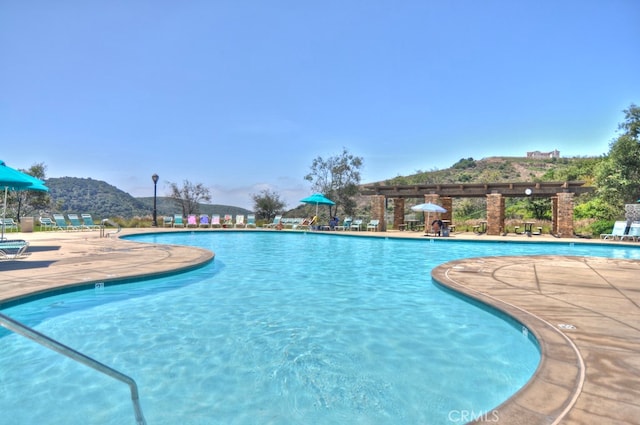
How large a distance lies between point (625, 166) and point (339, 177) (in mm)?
15726

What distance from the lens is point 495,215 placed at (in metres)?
17.9

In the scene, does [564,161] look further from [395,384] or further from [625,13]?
[395,384]

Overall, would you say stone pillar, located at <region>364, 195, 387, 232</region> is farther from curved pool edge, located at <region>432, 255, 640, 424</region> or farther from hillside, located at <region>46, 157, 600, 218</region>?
hillside, located at <region>46, 157, 600, 218</region>

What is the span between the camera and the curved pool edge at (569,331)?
83.0 inches

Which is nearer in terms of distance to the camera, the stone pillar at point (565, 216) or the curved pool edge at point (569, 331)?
the curved pool edge at point (569, 331)

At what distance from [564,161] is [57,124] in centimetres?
5239

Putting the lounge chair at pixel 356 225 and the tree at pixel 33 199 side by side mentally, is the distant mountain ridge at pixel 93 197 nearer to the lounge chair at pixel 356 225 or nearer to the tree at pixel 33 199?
the tree at pixel 33 199

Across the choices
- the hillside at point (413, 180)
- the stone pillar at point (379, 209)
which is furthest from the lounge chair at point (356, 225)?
the hillside at point (413, 180)

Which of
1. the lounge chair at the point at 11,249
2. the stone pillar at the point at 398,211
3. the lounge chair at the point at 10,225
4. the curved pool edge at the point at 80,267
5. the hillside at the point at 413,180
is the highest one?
the hillside at the point at 413,180

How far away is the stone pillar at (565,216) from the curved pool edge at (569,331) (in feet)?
32.7

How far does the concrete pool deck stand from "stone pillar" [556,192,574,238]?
28.8 feet

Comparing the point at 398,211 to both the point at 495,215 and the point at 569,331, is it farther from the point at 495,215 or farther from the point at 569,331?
the point at 569,331

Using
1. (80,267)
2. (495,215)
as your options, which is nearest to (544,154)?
(495,215)

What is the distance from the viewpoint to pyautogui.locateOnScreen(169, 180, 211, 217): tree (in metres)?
25.6
